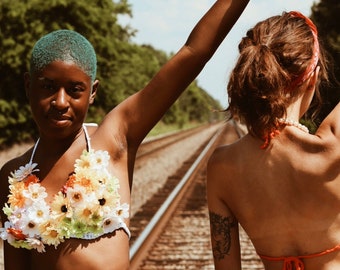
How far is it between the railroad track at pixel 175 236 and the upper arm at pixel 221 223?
405cm

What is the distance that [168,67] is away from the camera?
213 cm

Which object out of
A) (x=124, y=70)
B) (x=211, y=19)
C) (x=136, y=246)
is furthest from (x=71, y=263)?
(x=124, y=70)

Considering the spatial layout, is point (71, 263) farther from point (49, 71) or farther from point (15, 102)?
point (15, 102)

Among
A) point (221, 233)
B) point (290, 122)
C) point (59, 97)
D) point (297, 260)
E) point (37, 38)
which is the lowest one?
point (297, 260)

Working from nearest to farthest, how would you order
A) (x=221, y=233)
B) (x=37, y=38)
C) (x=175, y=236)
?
1. (x=221, y=233)
2. (x=175, y=236)
3. (x=37, y=38)

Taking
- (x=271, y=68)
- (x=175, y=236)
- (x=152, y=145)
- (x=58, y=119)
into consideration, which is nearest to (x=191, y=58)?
(x=271, y=68)

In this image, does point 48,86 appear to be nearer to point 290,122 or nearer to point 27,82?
point 27,82

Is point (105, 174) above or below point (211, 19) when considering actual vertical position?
below

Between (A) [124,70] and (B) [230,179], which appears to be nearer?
(B) [230,179]

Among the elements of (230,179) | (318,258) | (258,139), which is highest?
(258,139)

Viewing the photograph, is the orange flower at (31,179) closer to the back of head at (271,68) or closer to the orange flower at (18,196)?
the orange flower at (18,196)

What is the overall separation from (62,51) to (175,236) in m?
6.18

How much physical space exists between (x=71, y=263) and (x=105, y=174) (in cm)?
36

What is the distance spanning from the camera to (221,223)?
2371 millimetres
